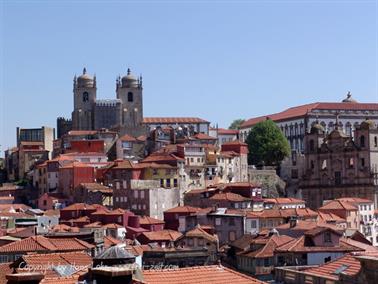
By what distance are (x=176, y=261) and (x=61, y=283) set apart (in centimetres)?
3497

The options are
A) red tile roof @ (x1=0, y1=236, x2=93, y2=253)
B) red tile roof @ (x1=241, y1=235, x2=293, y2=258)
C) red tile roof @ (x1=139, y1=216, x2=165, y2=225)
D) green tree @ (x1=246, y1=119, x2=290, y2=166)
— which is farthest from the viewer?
green tree @ (x1=246, y1=119, x2=290, y2=166)

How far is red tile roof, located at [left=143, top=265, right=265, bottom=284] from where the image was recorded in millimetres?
15000

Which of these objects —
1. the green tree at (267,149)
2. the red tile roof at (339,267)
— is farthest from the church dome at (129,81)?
the red tile roof at (339,267)

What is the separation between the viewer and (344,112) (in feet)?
Result: 431

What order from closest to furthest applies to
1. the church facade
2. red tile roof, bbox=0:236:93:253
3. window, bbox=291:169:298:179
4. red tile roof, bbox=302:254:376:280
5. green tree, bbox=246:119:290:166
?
red tile roof, bbox=302:254:376:280 → red tile roof, bbox=0:236:93:253 → the church facade → window, bbox=291:169:298:179 → green tree, bbox=246:119:290:166

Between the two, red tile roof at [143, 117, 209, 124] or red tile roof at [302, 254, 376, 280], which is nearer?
red tile roof at [302, 254, 376, 280]

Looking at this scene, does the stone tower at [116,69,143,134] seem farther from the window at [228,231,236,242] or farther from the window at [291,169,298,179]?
the window at [228,231,236,242]

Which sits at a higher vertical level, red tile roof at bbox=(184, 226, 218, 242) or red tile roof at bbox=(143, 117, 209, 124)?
red tile roof at bbox=(143, 117, 209, 124)

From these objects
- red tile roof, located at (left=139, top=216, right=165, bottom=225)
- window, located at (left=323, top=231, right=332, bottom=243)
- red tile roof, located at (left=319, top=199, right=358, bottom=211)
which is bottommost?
red tile roof, located at (left=139, top=216, right=165, bottom=225)

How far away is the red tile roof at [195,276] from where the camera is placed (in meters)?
15.0

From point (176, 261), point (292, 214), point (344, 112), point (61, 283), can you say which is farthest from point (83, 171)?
point (61, 283)

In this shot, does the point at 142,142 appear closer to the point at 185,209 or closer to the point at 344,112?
the point at 185,209

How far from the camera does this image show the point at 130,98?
124562mm

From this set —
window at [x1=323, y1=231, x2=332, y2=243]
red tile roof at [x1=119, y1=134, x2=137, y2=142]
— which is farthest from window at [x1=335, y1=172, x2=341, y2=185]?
window at [x1=323, y1=231, x2=332, y2=243]
